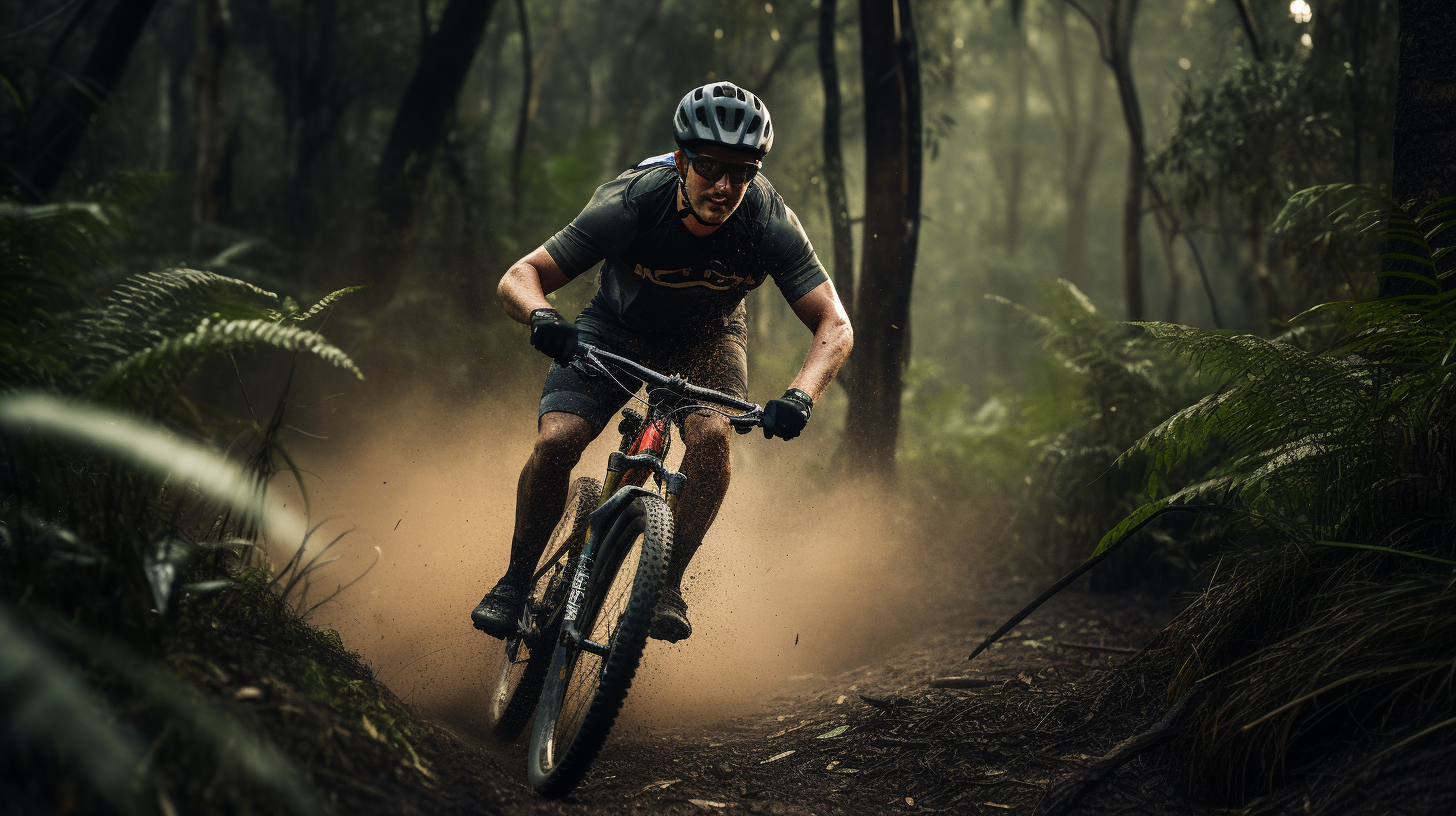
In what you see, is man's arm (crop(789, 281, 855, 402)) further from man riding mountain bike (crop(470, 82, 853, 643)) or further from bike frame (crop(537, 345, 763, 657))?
bike frame (crop(537, 345, 763, 657))

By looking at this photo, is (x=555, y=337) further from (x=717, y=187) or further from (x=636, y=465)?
(x=717, y=187)

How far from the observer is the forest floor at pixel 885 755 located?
2910 mm

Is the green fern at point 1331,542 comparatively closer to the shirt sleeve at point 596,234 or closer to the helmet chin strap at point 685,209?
the helmet chin strap at point 685,209

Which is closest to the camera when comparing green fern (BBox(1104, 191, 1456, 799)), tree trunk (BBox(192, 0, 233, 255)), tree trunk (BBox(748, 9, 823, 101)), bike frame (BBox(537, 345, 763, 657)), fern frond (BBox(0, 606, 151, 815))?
fern frond (BBox(0, 606, 151, 815))

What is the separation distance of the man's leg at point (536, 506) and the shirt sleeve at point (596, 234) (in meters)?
0.66

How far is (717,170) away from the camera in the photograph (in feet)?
11.6

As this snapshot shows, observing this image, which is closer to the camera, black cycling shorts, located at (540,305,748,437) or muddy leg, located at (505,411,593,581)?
muddy leg, located at (505,411,593,581)

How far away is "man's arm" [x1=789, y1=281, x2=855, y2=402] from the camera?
11.6 feet

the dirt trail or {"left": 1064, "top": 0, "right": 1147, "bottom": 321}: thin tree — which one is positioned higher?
{"left": 1064, "top": 0, "right": 1147, "bottom": 321}: thin tree

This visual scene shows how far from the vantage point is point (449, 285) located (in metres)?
10.2

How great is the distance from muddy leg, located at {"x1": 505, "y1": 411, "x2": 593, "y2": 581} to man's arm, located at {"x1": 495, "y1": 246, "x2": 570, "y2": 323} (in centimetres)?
52

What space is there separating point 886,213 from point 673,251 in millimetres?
3367

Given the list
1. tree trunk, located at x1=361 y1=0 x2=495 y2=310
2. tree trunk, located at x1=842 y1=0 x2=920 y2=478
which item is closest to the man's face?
tree trunk, located at x1=842 y1=0 x2=920 y2=478

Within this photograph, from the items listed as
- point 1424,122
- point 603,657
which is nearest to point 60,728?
point 603,657
